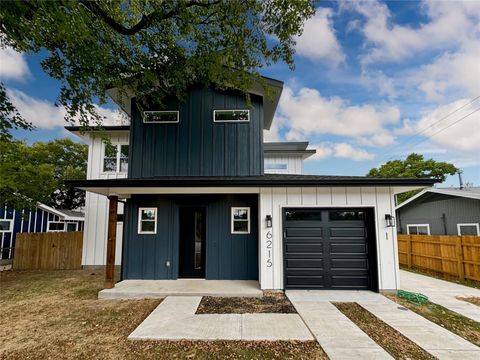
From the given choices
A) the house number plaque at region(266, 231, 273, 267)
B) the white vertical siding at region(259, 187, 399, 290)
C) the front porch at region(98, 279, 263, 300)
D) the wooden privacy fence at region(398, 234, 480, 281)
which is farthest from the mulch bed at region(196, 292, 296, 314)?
the wooden privacy fence at region(398, 234, 480, 281)

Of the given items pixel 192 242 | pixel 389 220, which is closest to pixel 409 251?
pixel 389 220

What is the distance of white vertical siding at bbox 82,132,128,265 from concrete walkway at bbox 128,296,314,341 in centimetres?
658

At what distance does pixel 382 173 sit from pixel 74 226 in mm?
27799

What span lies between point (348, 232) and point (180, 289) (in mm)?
4562

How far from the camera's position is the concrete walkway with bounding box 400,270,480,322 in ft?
16.4

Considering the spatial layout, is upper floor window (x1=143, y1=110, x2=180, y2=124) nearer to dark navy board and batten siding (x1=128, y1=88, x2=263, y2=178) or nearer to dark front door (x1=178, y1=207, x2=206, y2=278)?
dark navy board and batten siding (x1=128, y1=88, x2=263, y2=178)

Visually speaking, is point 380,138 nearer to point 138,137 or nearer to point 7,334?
point 138,137

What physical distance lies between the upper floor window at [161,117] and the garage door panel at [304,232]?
501 cm

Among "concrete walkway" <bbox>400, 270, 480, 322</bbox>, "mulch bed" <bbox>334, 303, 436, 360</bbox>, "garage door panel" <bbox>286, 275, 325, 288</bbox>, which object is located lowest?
"concrete walkway" <bbox>400, 270, 480, 322</bbox>

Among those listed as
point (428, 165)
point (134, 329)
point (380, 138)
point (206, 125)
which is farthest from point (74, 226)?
point (428, 165)

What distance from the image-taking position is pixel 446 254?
8.02m

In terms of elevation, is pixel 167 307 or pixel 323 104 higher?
pixel 323 104

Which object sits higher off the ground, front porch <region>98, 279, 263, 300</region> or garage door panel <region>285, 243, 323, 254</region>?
garage door panel <region>285, 243, 323, 254</region>

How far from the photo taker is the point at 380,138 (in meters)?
24.9
